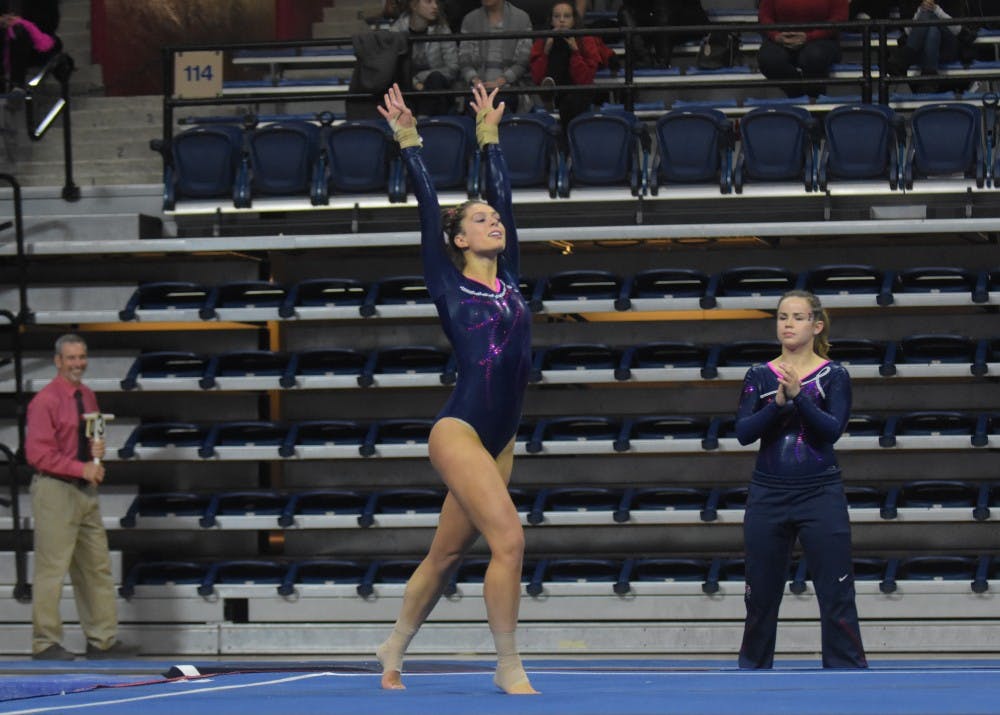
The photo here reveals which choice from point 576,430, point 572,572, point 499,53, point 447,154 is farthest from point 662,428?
point 499,53

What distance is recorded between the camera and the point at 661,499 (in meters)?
10.2

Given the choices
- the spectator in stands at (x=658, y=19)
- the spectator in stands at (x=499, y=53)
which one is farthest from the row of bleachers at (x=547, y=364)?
the spectator in stands at (x=658, y=19)

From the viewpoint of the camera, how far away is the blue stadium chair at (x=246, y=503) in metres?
10.5

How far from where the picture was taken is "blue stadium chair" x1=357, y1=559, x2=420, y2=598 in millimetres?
10328

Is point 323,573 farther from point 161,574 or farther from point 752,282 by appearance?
point 752,282

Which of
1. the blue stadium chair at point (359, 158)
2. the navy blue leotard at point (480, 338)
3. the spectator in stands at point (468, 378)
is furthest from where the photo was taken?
the blue stadium chair at point (359, 158)

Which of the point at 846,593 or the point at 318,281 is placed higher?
the point at 318,281

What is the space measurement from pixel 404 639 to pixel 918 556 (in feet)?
17.8

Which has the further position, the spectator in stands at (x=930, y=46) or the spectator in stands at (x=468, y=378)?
the spectator in stands at (x=930, y=46)

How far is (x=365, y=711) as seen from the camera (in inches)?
165

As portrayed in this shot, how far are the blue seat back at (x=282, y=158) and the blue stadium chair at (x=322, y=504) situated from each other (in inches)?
83.0

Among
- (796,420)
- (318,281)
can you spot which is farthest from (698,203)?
(796,420)

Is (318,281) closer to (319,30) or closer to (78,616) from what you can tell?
(78,616)

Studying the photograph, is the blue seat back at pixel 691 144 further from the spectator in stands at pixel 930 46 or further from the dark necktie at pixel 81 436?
the dark necktie at pixel 81 436
